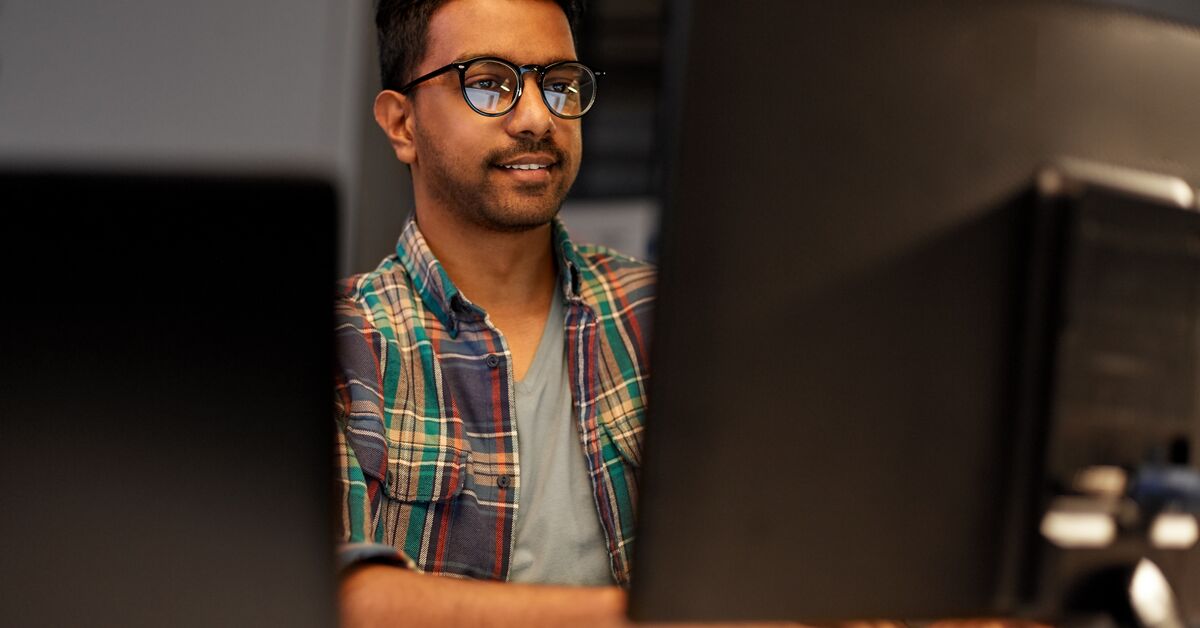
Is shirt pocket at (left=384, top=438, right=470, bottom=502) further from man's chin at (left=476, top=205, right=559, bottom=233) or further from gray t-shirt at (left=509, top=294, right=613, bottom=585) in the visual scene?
man's chin at (left=476, top=205, right=559, bottom=233)

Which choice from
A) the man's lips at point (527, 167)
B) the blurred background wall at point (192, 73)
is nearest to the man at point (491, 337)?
the man's lips at point (527, 167)

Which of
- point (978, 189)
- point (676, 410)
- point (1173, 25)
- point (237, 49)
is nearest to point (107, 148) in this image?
point (676, 410)

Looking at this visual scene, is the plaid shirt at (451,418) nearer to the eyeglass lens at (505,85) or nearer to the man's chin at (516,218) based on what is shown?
the man's chin at (516,218)

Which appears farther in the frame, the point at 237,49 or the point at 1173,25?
the point at 237,49

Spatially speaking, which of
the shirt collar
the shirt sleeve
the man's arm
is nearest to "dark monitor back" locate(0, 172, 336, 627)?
the man's arm

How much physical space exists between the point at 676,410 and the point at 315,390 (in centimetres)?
20

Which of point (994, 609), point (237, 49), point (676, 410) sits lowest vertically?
point (994, 609)

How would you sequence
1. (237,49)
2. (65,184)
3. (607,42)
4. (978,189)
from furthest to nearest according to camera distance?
(607,42)
(237,49)
(978,189)
(65,184)

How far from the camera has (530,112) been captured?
41.4 inches

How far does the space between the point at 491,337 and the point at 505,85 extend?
0.94ft

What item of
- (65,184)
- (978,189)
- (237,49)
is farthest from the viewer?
(237,49)

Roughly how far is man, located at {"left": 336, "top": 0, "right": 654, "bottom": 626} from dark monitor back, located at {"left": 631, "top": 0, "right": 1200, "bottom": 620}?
1.20ft

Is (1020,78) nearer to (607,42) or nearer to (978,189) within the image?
(978,189)

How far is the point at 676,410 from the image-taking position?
0.53m
